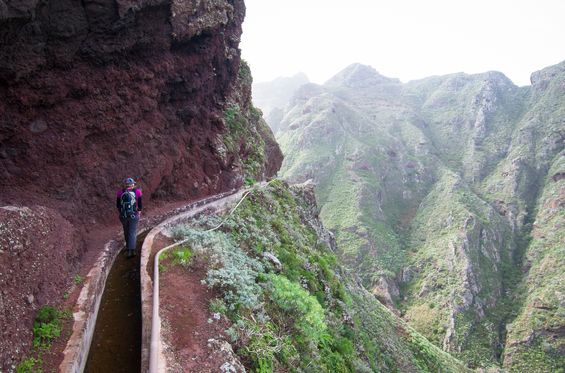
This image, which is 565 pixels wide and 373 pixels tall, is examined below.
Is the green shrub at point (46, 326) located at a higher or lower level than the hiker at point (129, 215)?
lower

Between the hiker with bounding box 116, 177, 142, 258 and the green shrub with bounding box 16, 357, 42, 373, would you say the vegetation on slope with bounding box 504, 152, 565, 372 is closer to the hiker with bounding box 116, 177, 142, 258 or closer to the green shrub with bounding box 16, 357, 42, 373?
the hiker with bounding box 116, 177, 142, 258

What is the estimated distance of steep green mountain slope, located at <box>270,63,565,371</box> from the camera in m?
69.6

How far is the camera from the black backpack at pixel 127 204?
9.11 metres

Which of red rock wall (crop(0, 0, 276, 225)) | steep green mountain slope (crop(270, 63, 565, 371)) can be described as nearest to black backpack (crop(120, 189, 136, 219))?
red rock wall (crop(0, 0, 276, 225))

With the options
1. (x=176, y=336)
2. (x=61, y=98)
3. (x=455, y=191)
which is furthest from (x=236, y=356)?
(x=455, y=191)

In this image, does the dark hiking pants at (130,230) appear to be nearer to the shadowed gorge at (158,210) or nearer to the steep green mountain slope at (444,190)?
the shadowed gorge at (158,210)

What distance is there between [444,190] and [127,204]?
337 feet

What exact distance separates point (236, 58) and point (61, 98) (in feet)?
40.2

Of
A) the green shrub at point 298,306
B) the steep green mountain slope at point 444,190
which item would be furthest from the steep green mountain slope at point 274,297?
the steep green mountain slope at point 444,190

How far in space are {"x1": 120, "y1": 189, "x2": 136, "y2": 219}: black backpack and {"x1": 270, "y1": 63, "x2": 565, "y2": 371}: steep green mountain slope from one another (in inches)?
2484

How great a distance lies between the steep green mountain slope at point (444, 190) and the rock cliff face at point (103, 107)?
59.1 m

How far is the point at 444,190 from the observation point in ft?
327

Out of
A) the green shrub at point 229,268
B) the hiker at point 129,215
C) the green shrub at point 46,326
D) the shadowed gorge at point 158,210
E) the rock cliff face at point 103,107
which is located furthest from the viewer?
the hiker at point 129,215

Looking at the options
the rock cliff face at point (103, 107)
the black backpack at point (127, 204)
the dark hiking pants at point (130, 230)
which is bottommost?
the dark hiking pants at point (130, 230)
